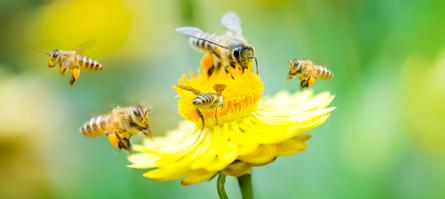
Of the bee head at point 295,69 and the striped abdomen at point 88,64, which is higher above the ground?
the striped abdomen at point 88,64

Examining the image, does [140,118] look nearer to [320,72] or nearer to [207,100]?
[207,100]

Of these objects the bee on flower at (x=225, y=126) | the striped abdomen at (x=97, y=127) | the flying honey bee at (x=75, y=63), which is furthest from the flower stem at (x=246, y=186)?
the flying honey bee at (x=75, y=63)

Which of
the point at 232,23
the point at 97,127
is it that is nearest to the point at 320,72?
the point at 232,23

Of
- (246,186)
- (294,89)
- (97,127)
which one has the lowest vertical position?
(246,186)

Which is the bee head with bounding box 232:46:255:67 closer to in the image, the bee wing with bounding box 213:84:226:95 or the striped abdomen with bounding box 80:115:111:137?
the bee wing with bounding box 213:84:226:95

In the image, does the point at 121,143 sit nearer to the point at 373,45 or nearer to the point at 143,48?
the point at 373,45

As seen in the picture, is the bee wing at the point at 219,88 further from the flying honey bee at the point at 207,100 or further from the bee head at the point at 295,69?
the bee head at the point at 295,69
